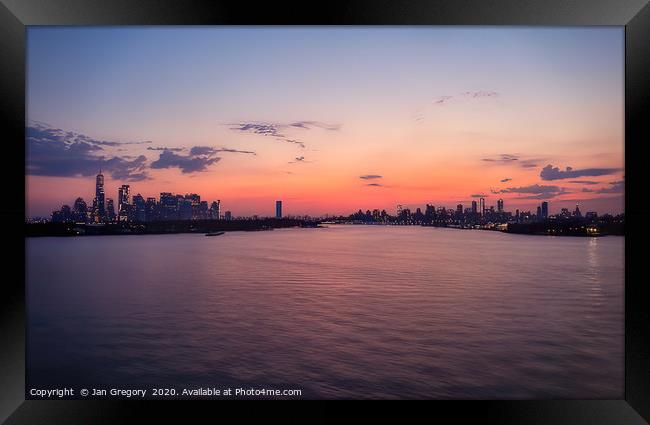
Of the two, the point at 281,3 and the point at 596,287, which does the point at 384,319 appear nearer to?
the point at 281,3

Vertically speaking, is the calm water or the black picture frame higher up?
the black picture frame

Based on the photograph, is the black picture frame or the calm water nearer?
the black picture frame

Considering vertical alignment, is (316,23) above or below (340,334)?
above

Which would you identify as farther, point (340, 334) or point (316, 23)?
point (340, 334)

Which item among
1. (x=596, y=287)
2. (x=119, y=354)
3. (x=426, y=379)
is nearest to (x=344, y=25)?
(x=426, y=379)

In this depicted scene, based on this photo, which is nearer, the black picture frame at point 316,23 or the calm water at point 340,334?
the black picture frame at point 316,23
